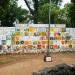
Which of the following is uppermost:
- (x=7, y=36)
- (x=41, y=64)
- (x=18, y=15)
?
(x=18, y=15)

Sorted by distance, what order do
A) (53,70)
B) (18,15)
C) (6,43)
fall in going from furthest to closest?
(18,15) → (6,43) → (53,70)

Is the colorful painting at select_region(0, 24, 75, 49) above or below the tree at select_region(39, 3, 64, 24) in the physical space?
below

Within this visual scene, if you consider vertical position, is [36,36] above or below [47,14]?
below

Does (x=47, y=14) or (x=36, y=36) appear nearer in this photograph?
(x=36, y=36)

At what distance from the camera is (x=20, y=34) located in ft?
69.6

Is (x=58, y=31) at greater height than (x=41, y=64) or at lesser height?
greater

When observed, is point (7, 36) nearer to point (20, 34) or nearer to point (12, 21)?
point (20, 34)

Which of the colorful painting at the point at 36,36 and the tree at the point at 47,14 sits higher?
the tree at the point at 47,14

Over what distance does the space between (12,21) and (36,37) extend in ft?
25.9

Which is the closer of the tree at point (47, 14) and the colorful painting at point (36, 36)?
the colorful painting at point (36, 36)


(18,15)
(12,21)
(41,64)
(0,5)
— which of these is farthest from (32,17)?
(41,64)

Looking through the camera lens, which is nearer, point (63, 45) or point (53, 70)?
point (53, 70)

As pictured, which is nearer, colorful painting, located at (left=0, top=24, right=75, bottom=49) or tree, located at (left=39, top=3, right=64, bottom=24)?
colorful painting, located at (left=0, top=24, right=75, bottom=49)

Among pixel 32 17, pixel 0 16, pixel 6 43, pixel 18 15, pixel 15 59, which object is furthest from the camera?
pixel 32 17
